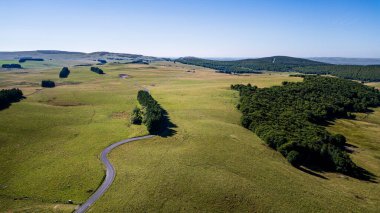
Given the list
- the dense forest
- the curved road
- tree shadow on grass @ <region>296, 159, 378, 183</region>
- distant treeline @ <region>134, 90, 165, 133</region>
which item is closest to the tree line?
distant treeline @ <region>134, 90, 165, 133</region>

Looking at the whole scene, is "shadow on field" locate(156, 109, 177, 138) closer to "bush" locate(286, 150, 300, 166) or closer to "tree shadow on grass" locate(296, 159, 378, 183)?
"bush" locate(286, 150, 300, 166)

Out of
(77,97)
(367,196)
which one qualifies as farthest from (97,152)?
(77,97)

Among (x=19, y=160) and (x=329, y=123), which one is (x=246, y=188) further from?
(x=329, y=123)

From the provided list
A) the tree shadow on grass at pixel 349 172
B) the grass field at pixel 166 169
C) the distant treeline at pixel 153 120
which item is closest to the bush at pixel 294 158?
the tree shadow on grass at pixel 349 172

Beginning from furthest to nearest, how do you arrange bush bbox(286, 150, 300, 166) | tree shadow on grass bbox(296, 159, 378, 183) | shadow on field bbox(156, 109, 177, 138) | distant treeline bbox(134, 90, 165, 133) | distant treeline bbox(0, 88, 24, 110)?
distant treeline bbox(0, 88, 24, 110) < distant treeline bbox(134, 90, 165, 133) < shadow on field bbox(156, 109, 177, 138) < bush bbox(286, 150, 300, 166) < tree shadow on grass bbox(296, 159, 378, 183)

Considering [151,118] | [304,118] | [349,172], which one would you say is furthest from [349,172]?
[151,118]

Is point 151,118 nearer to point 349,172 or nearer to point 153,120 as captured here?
point 153,120

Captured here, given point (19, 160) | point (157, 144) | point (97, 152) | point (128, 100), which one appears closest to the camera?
point (19, 160)

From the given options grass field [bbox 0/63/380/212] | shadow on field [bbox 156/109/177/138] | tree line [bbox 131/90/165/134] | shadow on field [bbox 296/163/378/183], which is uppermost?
tree line [bbox 131/90/165/134]
